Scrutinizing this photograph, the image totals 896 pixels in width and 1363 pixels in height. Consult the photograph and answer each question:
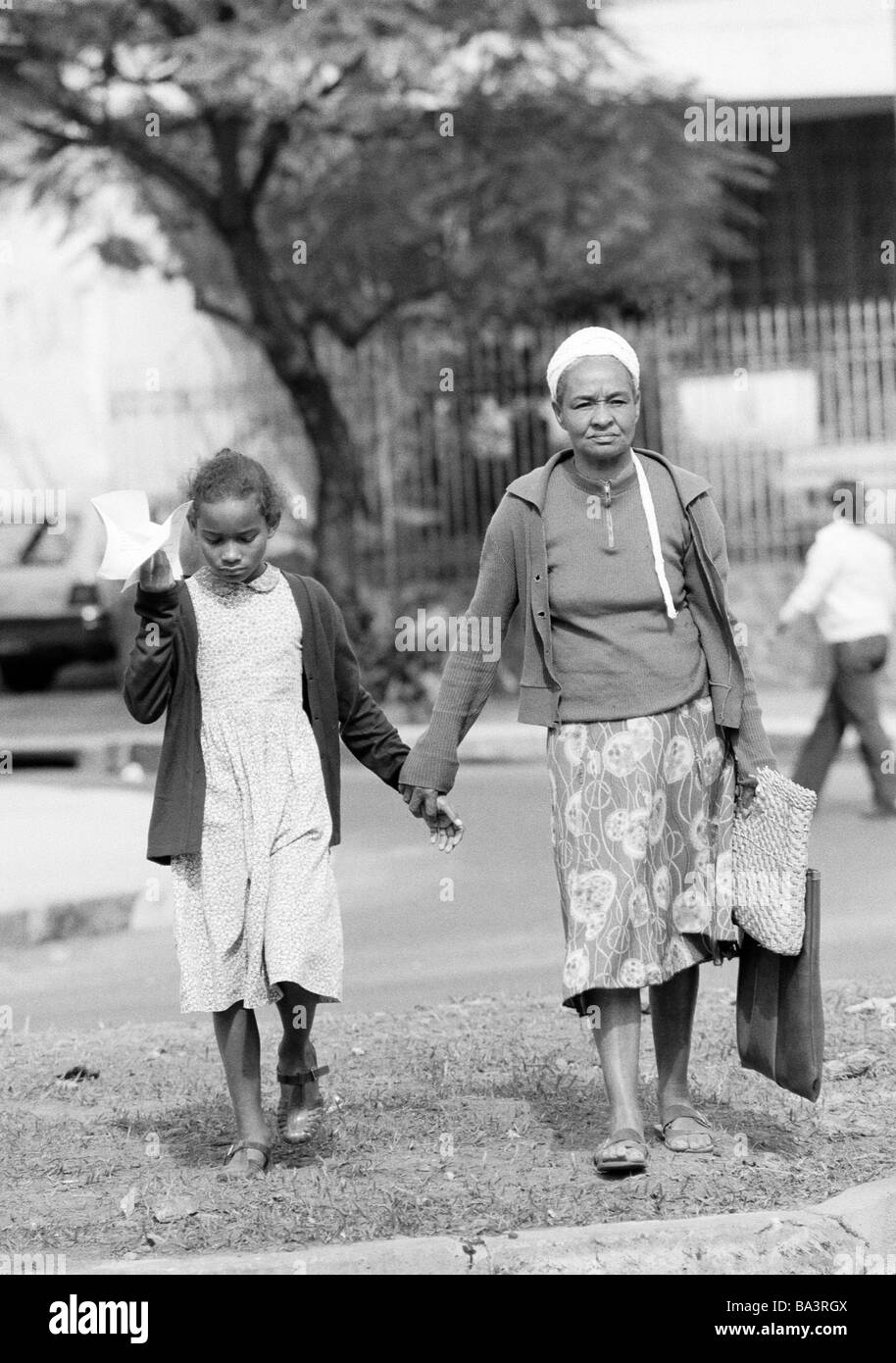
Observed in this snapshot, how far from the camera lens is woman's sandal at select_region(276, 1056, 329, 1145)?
513cm

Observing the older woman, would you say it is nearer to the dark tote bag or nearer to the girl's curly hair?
the dark tote bag

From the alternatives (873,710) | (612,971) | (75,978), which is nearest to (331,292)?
(873,710)

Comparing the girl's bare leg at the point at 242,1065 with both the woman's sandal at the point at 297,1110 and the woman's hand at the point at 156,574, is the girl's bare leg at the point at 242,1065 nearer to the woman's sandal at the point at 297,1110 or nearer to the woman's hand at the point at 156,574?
the woman's sandal at the point at 297,1110

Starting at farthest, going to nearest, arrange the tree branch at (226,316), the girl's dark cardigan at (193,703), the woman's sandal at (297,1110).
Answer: the tree branch at (226,316)
the woman's sandal at (297,1110)
the girl's dark cardigan at (193,703)

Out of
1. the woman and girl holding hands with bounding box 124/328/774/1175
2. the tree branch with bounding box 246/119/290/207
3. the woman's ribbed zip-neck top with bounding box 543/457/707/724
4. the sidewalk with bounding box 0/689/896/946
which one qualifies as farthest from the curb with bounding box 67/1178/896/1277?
the tree branch with bounding box 246/119/290/207

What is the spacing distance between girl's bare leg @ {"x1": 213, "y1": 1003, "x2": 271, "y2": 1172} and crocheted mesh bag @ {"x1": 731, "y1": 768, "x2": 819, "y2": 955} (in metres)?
1.15

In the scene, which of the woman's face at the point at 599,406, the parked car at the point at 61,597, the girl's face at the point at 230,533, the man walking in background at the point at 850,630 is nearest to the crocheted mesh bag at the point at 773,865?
the woman's face at the point at 599,406

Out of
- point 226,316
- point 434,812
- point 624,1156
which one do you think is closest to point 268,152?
point 226,316

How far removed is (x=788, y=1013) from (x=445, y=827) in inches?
35.4

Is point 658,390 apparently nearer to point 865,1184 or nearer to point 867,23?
point 867,23

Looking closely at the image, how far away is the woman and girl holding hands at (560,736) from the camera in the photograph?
4.77 m

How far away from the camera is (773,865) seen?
484 centimetres

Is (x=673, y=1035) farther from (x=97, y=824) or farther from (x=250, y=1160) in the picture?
(x=97, y=824)

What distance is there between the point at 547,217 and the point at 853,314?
125 inches
